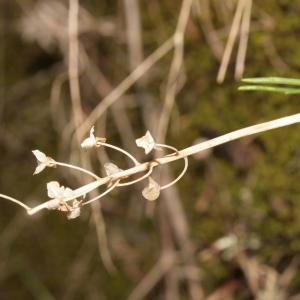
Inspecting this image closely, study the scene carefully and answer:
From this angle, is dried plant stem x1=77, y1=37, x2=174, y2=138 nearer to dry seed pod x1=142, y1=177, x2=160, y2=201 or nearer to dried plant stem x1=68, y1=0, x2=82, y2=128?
dried plant stem x1=68, y1=0, x2=82, y2=128

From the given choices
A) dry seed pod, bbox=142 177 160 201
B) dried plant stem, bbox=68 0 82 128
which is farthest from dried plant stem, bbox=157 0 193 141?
dry seed pod, bbox=142 177 160 201

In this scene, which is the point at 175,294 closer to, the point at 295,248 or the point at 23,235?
the point at 295,248

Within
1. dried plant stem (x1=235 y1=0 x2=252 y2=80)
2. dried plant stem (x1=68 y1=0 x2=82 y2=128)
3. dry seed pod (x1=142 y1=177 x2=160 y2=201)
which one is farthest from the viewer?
dried plant stem (x1=68 y1=0 x2=82 y2=128)

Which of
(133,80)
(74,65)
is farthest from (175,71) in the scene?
(74,65)

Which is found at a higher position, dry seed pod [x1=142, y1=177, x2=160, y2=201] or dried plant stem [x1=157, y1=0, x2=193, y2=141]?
dried plant stem [x1=157, y1=0, x2=193, y2=141]

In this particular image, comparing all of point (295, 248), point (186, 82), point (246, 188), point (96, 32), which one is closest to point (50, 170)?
point (96, 32)

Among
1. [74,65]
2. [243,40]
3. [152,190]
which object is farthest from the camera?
[74,65]

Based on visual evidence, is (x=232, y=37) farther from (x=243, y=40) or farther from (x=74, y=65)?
(x=74, y=65)

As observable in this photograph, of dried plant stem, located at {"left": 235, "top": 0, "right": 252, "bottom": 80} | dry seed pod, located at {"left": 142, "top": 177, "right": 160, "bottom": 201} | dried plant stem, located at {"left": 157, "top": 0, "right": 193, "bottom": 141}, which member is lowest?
dry seed pod, located at {"left": 142, "top": 177, "right": 160, "bottom": 201}

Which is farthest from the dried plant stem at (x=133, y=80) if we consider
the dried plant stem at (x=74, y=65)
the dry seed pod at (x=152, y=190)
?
the dry seed pod at (x=152, y=190)
